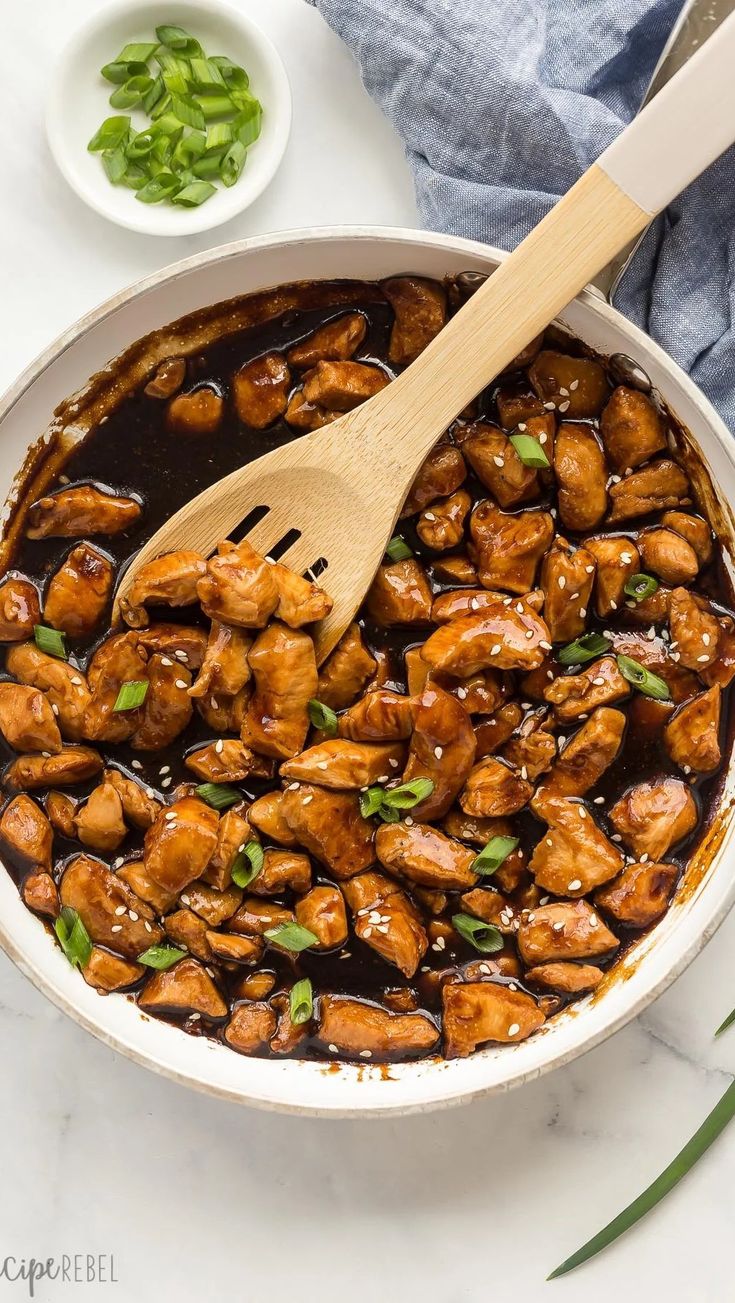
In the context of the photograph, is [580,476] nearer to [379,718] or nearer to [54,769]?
[379,718]

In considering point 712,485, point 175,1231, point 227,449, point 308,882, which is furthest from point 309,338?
point 175,1231

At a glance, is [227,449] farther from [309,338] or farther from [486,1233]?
[486,1233]

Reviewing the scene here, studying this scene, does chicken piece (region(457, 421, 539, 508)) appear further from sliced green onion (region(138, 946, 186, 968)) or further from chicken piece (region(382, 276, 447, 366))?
sliced green onion (region(138, 946, 186, 968))

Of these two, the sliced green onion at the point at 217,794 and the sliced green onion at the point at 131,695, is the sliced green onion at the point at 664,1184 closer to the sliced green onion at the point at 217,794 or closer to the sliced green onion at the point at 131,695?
the sliced green onion at the point at 217,794

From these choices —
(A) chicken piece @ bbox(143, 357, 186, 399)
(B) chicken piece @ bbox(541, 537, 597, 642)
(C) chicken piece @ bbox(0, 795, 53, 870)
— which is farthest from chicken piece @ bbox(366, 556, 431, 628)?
(C) chicken piece @ bbox(0, 795, 53, 870)

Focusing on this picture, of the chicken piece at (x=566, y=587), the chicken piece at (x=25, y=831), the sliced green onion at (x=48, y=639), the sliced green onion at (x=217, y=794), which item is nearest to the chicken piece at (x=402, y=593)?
the chicken piece at (x=566, y=587)

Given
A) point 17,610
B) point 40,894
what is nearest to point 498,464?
point 17,610
